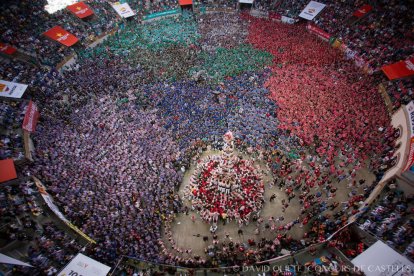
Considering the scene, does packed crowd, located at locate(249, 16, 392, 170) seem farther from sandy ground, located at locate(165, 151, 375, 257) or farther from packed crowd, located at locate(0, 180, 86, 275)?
packed crowd, located at locate(0, 180, 86, 275)

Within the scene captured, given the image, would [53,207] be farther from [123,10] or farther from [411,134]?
[123,10]

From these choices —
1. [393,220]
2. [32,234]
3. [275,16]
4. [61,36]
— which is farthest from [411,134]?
[61,36]

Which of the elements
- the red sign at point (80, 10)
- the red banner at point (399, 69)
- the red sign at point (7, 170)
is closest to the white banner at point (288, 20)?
the red banner at point (399, 69)

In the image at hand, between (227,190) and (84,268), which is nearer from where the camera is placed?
(84,268)

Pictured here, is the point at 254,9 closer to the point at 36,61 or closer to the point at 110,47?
the point at 110,47

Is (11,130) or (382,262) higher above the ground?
(382,262)

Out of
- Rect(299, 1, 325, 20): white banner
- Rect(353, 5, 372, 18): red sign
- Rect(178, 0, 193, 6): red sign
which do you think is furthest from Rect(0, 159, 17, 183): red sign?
Rect(353, 5, 372, 18): red sign

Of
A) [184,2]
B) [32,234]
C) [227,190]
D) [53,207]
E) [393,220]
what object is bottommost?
[32,234]

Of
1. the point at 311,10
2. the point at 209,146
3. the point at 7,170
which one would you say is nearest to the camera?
the point at 7,170
